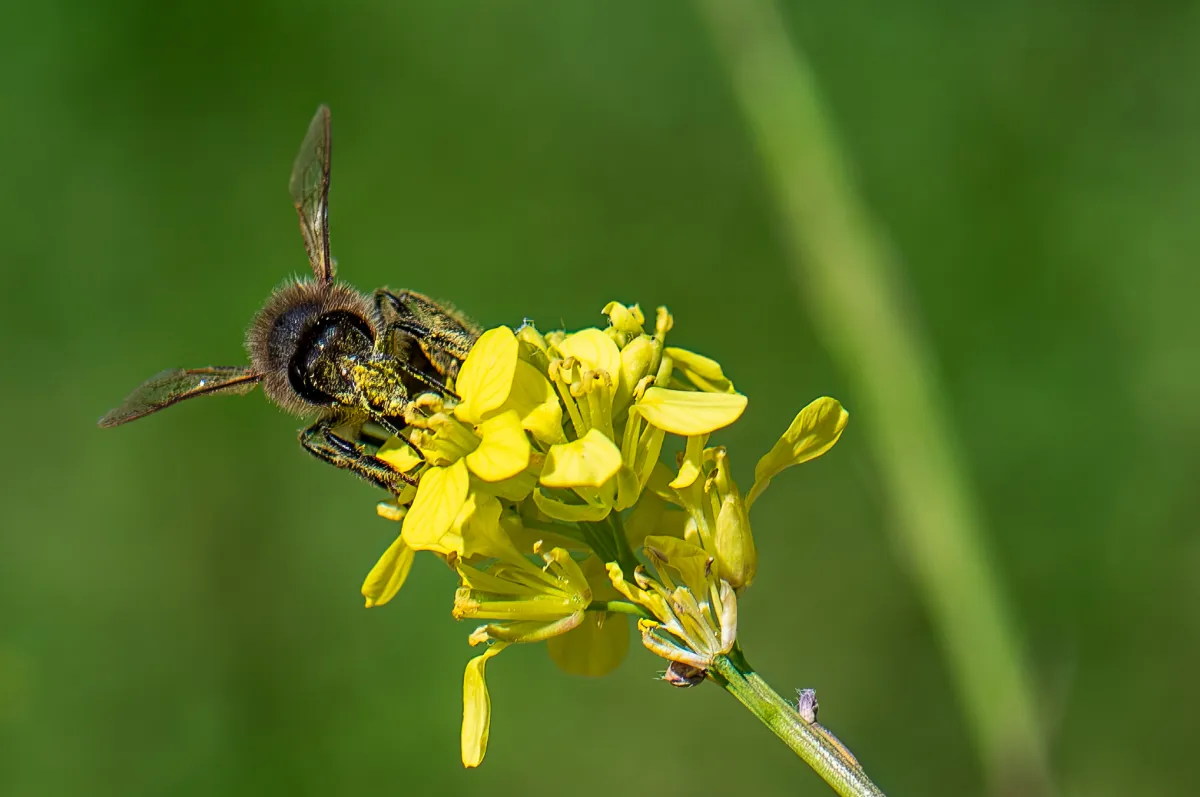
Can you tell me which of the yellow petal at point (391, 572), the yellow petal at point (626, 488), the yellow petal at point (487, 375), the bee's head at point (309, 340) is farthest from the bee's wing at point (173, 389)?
the yellow petal at point (626, 488)

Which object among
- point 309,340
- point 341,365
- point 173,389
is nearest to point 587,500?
point 341,365

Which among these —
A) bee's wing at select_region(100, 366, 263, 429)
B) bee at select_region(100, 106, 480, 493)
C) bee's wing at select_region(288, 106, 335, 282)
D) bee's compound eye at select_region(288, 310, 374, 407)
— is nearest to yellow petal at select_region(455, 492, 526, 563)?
bee at select_region(100, 106, 480, 493)

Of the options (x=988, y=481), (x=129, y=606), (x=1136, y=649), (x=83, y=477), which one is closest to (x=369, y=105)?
(x=83, y=477)

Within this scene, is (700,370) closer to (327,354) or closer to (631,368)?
(631,368)

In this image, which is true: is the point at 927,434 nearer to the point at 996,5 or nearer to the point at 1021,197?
the point at 1021,197

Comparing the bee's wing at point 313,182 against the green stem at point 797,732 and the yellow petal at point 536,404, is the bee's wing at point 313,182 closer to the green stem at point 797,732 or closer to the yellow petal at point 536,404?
the yellow petal at point 536,404

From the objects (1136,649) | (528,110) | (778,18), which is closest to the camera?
(778,18)

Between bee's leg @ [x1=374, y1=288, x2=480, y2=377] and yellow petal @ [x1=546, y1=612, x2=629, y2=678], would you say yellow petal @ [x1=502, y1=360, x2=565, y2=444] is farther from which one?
yellow petal @ [x1=546, y1=612, x2=629, y2=678]
